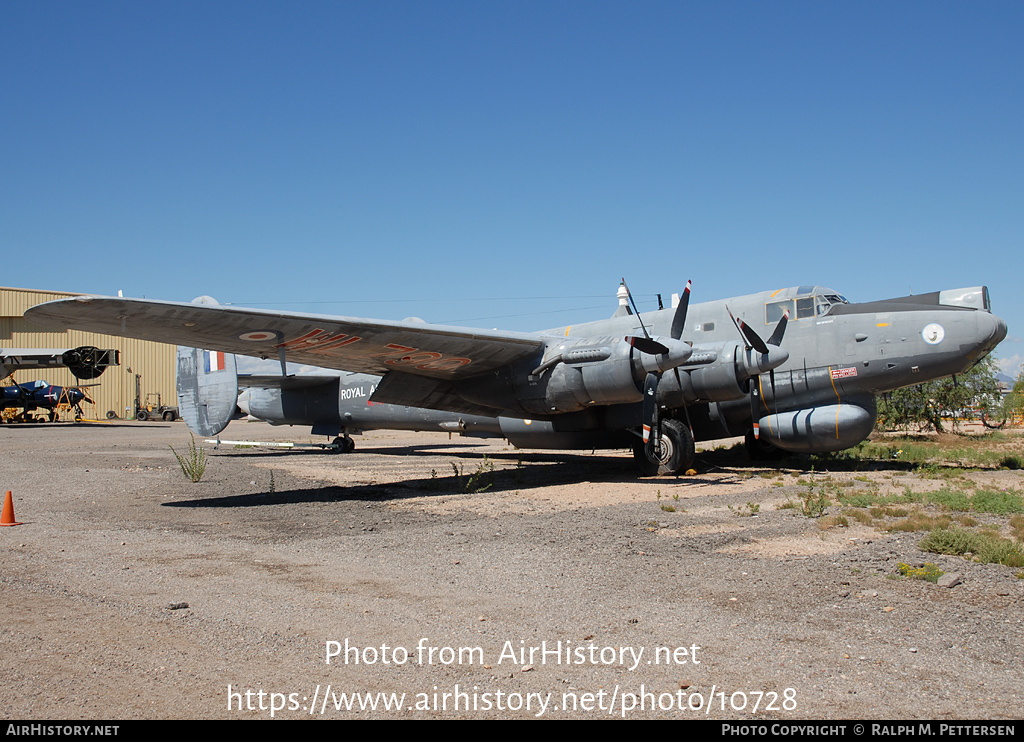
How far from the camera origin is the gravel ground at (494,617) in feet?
11.5

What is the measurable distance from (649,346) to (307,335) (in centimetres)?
574

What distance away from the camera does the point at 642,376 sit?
39.7 ft

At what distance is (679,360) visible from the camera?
38.5 ft

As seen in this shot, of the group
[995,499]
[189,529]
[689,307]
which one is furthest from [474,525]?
[689,307]

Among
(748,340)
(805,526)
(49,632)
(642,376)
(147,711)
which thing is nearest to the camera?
(147,711)

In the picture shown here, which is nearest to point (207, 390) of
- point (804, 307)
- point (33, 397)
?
point (804, 307)

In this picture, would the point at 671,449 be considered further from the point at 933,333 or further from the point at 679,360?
the point at 933,333

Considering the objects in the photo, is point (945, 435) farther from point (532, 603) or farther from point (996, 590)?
point (532, 603)

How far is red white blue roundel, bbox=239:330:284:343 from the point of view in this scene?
11.1 m

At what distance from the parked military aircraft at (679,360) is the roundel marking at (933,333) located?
18 millimetres

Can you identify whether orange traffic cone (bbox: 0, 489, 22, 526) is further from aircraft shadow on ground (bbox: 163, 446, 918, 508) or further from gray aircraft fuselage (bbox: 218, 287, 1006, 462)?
gray aircraft fuselage (bbox: 218, 287, 1006, 462)

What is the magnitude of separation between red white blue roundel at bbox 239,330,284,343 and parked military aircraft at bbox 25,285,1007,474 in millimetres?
32

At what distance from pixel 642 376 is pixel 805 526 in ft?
15.2

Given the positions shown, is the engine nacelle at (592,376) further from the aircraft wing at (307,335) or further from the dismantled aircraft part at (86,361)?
the dismantled aircraft part at (86,361)
